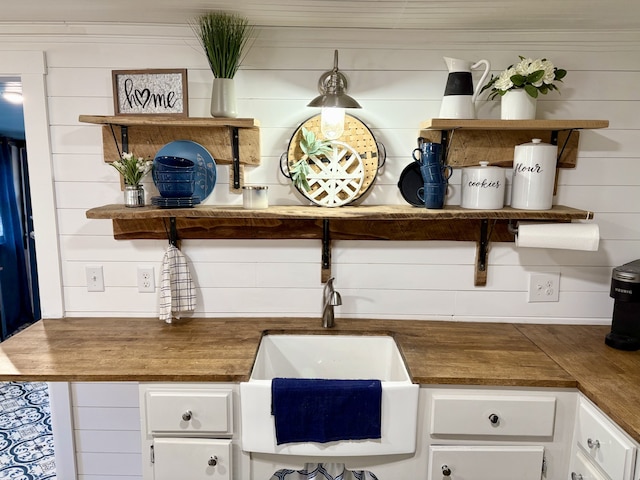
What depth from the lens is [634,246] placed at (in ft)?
6.16

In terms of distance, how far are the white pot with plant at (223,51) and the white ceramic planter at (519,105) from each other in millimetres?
1021

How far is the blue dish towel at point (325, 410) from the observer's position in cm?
137

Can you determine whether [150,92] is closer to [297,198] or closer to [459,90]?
[297,198]

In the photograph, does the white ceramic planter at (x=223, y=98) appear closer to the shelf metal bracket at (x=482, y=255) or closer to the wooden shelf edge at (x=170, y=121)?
the wooden shelf edge at (x=170, y=121)

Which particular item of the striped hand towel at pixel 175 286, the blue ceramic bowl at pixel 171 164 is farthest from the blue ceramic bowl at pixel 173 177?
the striped hand towel at pixel 175 286

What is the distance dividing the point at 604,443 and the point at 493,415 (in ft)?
0.97

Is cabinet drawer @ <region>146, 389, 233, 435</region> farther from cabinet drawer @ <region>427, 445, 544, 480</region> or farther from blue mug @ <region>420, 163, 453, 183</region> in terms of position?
blue mug @ <region>420, 163, 453, 183</region>

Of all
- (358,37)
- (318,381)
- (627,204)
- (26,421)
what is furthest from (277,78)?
(26,421)

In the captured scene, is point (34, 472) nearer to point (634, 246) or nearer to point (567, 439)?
point (567, 439)

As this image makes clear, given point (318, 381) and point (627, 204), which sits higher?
point (627, 204)

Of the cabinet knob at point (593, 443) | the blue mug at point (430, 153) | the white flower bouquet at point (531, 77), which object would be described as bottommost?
→ the cabinet knob at point (593, 443)

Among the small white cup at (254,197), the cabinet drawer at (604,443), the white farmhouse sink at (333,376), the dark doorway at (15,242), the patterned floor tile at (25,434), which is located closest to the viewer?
the cabinet drawer at (604,443)

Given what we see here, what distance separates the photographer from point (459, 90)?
1658mm

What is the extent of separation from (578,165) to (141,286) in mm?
1892
